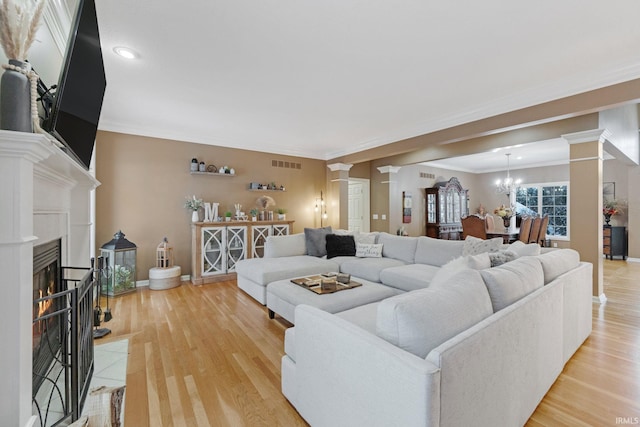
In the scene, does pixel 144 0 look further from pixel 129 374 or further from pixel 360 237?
pixel 360 237

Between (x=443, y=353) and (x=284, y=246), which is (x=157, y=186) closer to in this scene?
(x=284, y=246)

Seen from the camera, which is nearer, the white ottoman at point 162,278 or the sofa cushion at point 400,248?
the sofa cushion at point 400,248

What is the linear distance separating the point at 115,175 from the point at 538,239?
782 cm

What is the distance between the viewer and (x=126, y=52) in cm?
242

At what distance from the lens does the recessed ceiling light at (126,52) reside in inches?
93.3

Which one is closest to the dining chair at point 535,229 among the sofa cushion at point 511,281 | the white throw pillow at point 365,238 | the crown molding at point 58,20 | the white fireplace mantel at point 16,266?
the white throw pillow at point 365,238

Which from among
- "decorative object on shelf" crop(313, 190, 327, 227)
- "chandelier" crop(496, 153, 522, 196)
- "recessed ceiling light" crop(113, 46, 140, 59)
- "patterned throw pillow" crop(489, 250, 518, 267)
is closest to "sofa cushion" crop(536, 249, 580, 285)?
"patterned throw pillow" crop(489, 250, 518, 267)

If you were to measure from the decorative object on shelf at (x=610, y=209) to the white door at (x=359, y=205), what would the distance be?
18.7 feet

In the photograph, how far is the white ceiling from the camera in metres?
1.95

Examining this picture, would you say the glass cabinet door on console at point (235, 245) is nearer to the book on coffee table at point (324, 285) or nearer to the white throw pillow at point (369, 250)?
the white throw pillow at point (369, 250)

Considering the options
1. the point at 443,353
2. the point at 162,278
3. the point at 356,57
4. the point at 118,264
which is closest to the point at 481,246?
the point at 356,57

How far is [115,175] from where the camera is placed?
4309 mm

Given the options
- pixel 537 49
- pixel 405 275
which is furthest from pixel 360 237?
pixel 537 49

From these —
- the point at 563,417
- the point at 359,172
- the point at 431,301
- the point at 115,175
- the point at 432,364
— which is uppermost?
the point at 359,172
